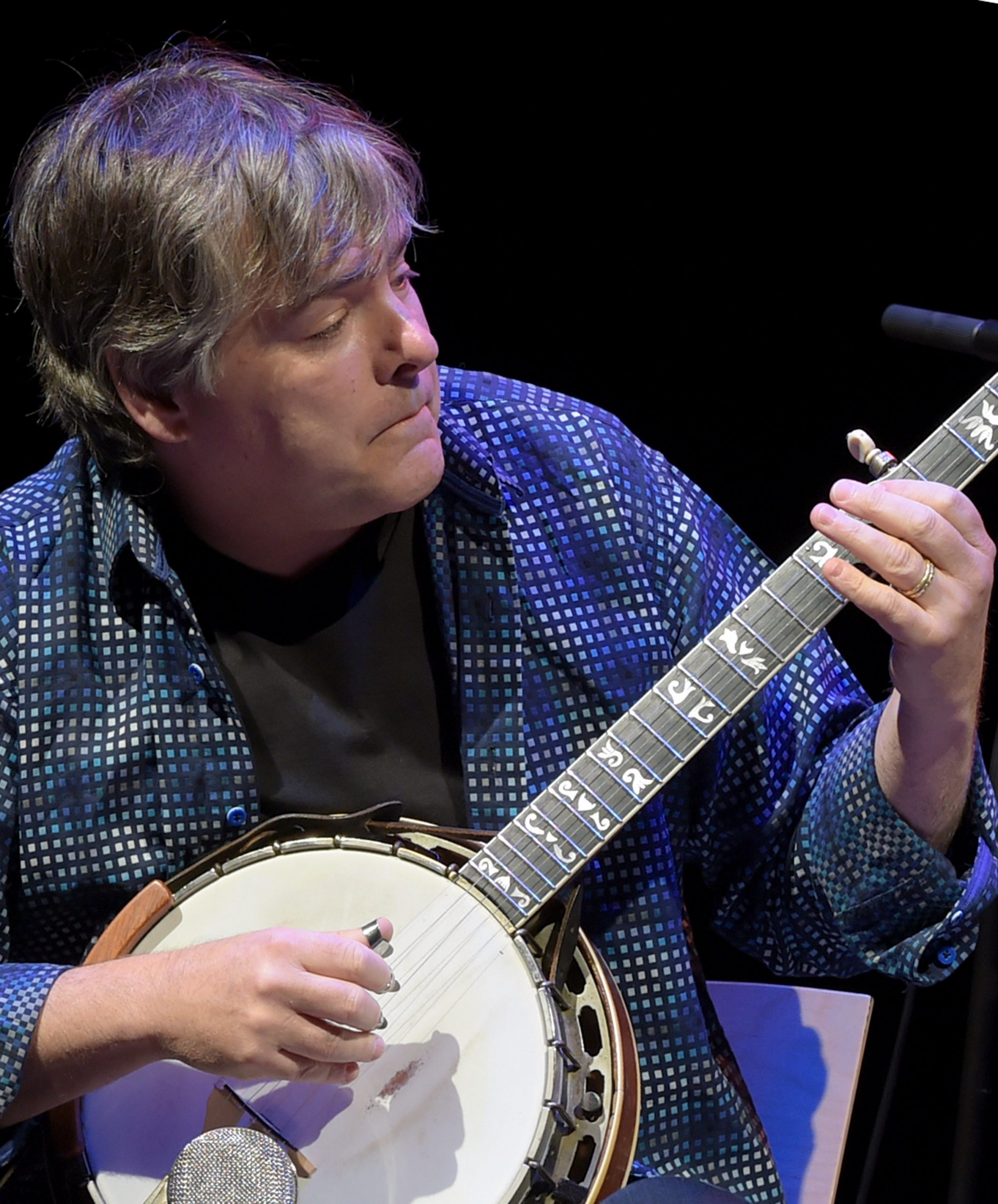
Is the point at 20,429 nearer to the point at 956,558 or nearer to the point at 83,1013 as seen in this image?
the point at 83,1013

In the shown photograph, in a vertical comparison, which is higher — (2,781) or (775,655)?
(775,655)

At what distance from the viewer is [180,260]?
4.67 ft

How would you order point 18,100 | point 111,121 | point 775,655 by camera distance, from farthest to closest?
point 18,100
point 111,121
point 775,655

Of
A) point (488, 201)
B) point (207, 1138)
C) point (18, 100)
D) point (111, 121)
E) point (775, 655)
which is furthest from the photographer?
point (488, 201)

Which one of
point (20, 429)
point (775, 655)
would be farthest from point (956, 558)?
point (20, 429)

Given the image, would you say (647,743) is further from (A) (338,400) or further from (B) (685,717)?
(A) (338,400)

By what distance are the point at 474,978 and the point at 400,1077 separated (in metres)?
0.12

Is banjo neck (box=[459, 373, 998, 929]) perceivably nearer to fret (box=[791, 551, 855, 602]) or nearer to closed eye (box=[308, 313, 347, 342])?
fret (box=[791, 551, 855, 602])

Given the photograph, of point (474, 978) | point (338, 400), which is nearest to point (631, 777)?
point (474, 978)

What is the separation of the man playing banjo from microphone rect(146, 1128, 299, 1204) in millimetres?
108

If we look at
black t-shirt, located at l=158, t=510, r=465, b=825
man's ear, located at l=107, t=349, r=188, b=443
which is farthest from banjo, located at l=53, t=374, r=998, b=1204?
man's ear, located at l=107, t=349, r=188, b=443

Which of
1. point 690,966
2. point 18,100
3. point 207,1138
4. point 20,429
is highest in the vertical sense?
point 18,100

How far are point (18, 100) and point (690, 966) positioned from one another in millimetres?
1474

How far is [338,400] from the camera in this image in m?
1.44
